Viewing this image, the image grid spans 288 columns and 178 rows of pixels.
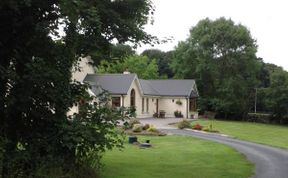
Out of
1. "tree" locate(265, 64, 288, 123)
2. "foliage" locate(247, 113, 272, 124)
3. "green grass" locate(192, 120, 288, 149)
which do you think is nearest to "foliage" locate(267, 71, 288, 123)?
"tree" locate(265, 64, 288, 123)

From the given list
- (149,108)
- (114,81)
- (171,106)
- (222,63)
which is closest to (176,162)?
(114,81)

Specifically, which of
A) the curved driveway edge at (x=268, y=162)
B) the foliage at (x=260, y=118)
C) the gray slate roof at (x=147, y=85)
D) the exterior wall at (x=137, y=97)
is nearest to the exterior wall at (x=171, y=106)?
the gray slate roof at (x=147, y=85)

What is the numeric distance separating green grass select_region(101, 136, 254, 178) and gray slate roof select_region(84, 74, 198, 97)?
28.1m

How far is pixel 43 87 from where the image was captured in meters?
15.6

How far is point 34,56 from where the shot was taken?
1620cm

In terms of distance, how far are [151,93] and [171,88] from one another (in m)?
4.95

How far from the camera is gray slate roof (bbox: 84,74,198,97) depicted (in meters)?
60.9

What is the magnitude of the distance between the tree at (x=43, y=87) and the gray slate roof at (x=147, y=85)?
42.8 m

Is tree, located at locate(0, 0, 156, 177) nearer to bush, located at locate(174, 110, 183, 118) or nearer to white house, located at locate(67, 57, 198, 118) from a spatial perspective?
white house, located at locate(67, 57, 198, 118)

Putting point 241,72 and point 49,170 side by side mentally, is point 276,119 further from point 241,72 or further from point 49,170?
point 49,170

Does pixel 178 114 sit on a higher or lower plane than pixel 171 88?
lower

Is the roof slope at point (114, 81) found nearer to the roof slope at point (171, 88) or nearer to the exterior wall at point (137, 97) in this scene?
the exterior wall at point (137, 97)

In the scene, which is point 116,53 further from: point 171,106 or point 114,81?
point 171,106

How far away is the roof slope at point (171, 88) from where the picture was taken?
230 feet
